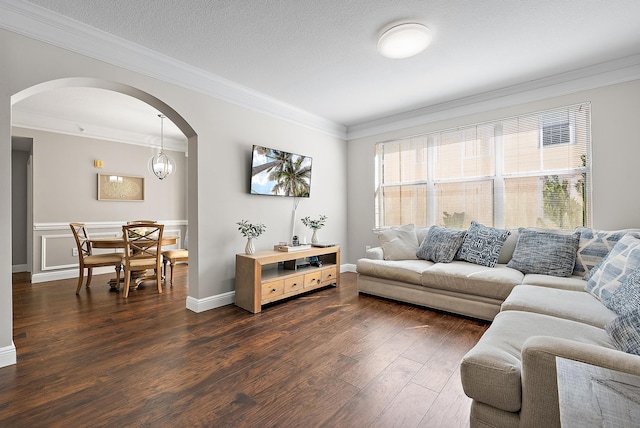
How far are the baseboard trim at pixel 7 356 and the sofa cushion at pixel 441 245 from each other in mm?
3807

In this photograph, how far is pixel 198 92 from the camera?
3.05m

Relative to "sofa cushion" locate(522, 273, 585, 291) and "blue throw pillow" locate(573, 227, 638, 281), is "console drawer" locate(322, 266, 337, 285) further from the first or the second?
"blue throw pillow" locate(573, 227, 638, 281)

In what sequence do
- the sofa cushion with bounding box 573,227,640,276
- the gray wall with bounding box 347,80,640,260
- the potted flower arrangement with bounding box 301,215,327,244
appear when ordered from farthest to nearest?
the potted flower arrangement with bounding box 301,215,327,244
the gray wall with bounding box 347,80,640,260
the sofa cushion with bounding box 573,227,640,276

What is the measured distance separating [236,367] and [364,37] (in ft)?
9.12

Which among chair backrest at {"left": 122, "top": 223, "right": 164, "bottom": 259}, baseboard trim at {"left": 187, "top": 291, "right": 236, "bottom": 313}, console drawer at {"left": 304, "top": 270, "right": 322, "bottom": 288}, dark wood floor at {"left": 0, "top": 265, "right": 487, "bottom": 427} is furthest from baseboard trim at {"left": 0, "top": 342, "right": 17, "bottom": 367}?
console drawer at {"left": 304, "top": 270, "right": 322, "bottom": 288}

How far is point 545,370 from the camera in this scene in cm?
104

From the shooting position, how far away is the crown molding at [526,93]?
2.84 metres

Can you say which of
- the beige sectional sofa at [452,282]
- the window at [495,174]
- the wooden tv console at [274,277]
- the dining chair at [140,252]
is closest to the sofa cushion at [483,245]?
the beige sectional sofa at [452,282]

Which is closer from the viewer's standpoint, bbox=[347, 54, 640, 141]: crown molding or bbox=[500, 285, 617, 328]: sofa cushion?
bbox=[500, 285, 617, 328]: sofa cushion

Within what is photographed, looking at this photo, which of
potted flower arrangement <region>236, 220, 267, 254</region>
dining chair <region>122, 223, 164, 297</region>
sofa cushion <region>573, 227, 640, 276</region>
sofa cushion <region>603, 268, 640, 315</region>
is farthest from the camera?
dining chair <region>122, 223, 164, 297</region>

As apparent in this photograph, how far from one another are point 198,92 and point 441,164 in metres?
3.26

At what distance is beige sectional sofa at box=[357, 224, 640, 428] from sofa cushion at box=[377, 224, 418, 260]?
0.21 metres

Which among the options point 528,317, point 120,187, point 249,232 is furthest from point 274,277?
point 120,187

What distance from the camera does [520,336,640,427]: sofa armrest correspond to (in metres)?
0.98
